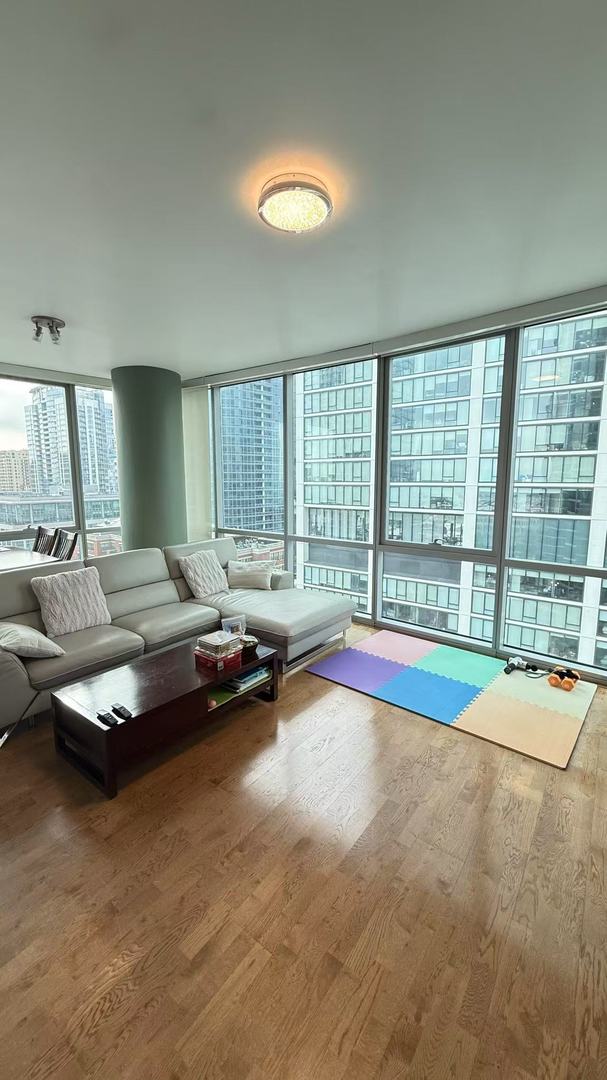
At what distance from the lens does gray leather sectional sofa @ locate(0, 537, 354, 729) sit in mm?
2473

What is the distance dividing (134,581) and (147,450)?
1.72m

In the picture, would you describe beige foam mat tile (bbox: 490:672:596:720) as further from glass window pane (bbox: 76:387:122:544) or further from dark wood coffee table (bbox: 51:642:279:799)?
glass window pane (bbox: 76:387:122:544)

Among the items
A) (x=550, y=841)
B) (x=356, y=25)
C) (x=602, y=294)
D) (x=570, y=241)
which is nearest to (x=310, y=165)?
(x=356, y=25)

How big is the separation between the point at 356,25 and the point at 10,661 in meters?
2.90

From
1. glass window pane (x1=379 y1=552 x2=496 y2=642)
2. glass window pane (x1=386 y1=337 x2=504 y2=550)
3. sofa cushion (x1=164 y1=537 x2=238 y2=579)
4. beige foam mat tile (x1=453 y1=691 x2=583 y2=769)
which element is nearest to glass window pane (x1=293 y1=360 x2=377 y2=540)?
glass window pane (x1=386 y1=337 x2=504 y2=550)

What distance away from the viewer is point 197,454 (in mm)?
5496

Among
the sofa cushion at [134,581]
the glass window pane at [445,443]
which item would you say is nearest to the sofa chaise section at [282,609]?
the sofa cushion at [134,581]

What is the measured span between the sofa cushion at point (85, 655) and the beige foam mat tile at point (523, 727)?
7.07 feet

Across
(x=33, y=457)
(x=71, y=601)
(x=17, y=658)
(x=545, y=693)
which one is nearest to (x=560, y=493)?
(x=545, y=693)

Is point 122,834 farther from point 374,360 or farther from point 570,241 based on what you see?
point 374,360

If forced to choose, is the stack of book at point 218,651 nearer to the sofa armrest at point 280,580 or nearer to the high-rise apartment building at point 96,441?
the sofa armrest at point 280,580

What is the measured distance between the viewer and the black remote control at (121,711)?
1980 mm

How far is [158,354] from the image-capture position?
425 centimetres

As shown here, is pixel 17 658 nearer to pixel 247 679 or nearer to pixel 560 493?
pixel 247 679
